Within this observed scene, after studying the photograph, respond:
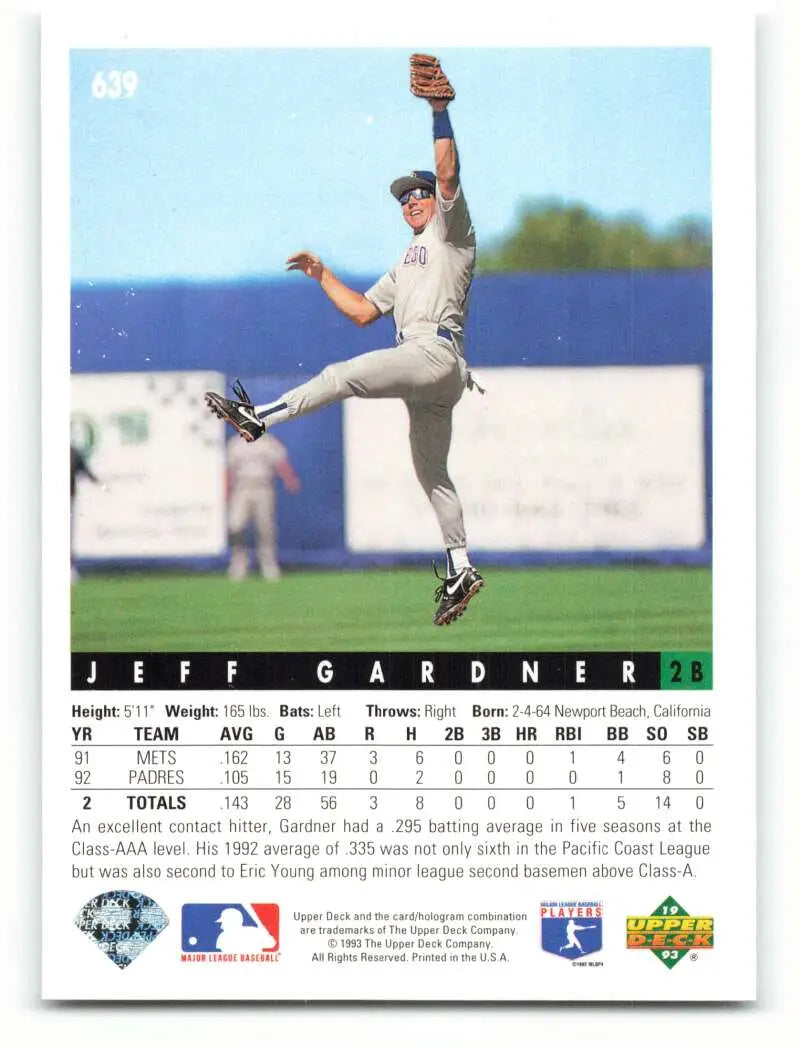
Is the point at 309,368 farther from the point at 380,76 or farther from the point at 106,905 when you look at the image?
the point at 106,905

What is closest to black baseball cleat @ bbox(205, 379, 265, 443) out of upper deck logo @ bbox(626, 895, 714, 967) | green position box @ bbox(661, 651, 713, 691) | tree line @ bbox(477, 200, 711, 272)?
tree line @ bbox(477, 200, 711, 272)

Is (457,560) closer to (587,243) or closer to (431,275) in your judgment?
(431,275)

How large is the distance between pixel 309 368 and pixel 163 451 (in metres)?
0.45

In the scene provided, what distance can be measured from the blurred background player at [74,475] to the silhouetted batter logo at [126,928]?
Result: 2.92 feet

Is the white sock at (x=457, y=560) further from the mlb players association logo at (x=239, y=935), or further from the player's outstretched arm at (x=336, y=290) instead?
the mlb players association logo at (x=239, y=935)

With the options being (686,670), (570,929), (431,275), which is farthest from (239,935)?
(431,275)

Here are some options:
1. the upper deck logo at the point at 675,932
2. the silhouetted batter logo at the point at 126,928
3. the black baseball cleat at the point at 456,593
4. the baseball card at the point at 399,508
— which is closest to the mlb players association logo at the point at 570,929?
the baseball card at the point at 399,508

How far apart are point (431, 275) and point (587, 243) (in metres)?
0.42

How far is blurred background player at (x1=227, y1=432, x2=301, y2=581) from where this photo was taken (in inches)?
139

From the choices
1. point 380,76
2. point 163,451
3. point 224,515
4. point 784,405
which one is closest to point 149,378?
point 163,451

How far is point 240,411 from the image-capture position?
11.6 feet

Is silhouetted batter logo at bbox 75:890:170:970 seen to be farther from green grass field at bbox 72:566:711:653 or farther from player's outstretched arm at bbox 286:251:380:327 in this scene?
player's outstretched arm at bbox 286:251:380:327

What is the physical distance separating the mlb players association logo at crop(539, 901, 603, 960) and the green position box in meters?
0.62

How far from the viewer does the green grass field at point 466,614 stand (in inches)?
138
